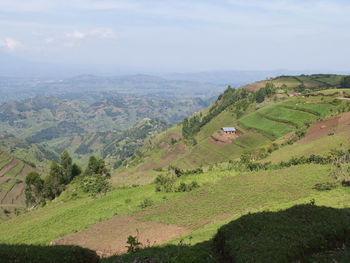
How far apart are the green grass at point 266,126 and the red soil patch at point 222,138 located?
6.32m

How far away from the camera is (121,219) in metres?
36.4

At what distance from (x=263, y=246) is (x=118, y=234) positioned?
66.2 feet

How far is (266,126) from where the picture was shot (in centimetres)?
9806

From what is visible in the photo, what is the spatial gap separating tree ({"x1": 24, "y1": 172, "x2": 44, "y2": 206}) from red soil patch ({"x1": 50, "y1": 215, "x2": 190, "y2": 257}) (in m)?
53.5

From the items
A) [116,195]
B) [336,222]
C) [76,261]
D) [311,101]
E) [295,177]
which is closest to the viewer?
[76,261]

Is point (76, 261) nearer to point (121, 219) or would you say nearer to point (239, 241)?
point (239, 241)

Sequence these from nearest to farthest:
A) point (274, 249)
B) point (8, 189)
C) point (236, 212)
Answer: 1. point (274, 249)
2. point (236, 212)
3. point (8, 189)

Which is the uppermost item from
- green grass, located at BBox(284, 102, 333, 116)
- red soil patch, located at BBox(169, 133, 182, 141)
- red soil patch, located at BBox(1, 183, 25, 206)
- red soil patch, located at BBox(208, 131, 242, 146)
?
green grass, located at BBox(284, 102, 333, 116)

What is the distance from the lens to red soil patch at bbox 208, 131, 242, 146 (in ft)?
330

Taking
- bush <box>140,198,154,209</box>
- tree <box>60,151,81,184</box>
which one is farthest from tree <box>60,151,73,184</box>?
bush <box>140,198,154,209</box>

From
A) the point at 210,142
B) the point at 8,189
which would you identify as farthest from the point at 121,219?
the point at 8,189

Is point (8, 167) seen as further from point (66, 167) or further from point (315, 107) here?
point (315, 107)

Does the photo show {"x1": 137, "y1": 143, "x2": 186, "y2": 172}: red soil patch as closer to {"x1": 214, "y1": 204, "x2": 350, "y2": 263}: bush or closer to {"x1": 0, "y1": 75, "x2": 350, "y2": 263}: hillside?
{"x1": 0, "y1": 75, "x2": 350, "y2": 263}: hillside

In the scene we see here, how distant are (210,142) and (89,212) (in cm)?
6824
